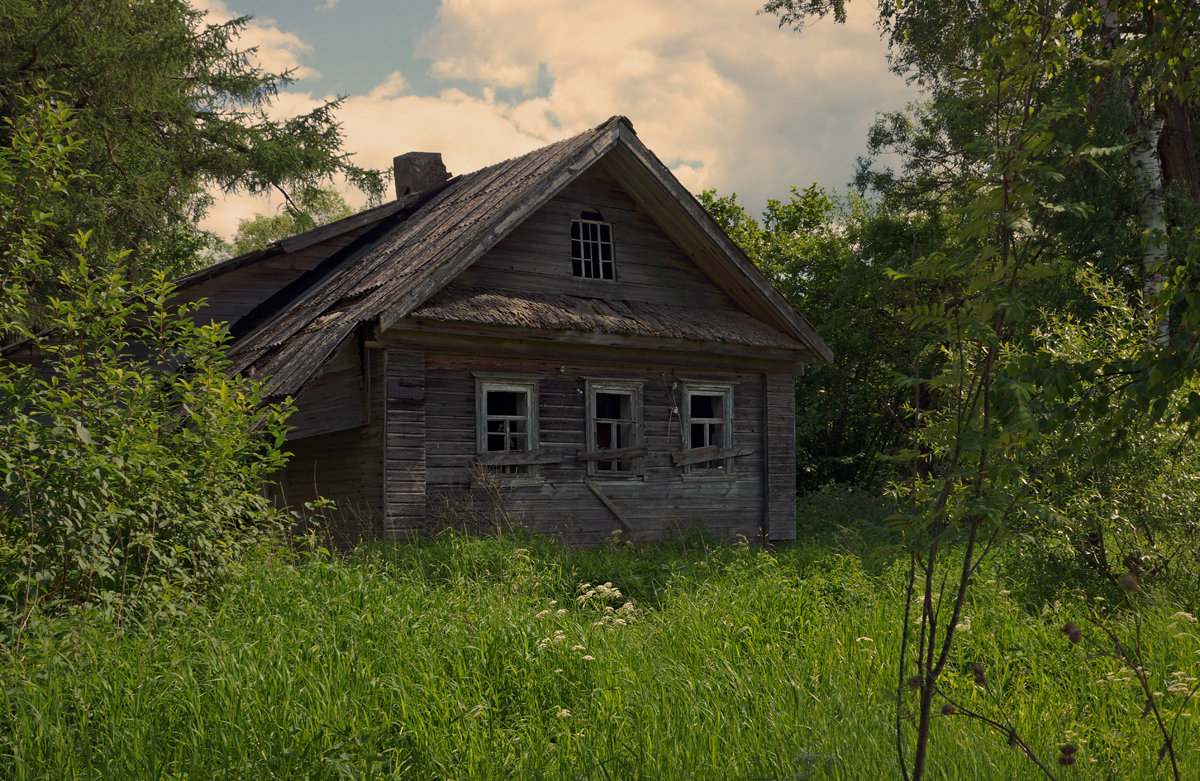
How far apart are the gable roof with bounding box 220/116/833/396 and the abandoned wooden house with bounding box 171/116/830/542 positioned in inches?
1.5

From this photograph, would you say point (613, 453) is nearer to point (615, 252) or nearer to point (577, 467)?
point (577, 467)

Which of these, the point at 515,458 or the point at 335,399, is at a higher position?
the point at 335,399

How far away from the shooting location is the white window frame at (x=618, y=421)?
1249 centimetres

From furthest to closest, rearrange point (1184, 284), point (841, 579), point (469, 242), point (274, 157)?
point (274, 157) → point (469, 242) → point (841, 579) → point (1184, 284)

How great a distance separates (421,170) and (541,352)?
7.31 metres

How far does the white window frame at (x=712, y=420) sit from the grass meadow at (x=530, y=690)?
22.1ft

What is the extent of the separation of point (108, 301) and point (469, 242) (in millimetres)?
5907

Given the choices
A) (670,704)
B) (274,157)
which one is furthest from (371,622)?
(274,157)

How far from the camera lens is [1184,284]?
3.52m

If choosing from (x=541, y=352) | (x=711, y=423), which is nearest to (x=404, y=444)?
(x=541, y=352)

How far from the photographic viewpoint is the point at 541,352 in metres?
12.1

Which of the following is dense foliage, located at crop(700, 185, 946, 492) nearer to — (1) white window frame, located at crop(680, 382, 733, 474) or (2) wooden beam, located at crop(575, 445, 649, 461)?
(1) white window frame, located at crop(680, 382, 733, 474)

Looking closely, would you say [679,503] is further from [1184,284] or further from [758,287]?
[1184,284]

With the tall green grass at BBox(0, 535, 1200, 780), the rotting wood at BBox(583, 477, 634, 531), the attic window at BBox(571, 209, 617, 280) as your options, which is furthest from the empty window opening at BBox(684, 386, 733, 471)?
the tall green grass at BBox(0, 535, 1200, 780)
